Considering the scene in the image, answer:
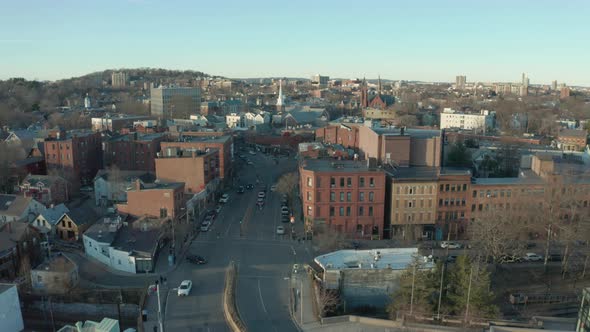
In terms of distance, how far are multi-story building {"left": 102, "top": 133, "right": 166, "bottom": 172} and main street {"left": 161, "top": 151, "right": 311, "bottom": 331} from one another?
46.2ft

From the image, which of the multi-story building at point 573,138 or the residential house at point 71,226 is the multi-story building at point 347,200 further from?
the multi-story building at point 573,138

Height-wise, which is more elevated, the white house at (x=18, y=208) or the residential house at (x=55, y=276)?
the white house at (x=18, y=208)

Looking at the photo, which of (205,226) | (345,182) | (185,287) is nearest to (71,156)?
(205,226)

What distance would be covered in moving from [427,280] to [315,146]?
98.4ft

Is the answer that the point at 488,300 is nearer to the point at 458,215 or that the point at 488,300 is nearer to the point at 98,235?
the point at 458,215

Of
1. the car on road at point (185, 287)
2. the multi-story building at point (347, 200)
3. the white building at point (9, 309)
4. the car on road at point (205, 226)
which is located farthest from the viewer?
the car on road at point (205, 226)

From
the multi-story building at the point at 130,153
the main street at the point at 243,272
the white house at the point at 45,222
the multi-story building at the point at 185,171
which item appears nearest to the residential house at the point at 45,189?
the white house at the point at 45,222

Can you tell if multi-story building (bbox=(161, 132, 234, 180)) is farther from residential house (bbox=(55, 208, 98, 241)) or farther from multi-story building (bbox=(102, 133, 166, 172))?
residential house (bbox=(55, 208, 98, 241))

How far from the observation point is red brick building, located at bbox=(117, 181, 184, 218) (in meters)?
36.8

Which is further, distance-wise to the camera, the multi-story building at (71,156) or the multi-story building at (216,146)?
the multi-story building at (71,156)

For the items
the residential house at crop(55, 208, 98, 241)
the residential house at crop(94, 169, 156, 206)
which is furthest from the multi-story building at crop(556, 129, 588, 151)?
the residential house at crop(55, 208, 98, 241)

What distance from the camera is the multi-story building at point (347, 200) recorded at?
36156 millimetres

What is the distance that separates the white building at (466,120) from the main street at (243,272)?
6673 centimetres

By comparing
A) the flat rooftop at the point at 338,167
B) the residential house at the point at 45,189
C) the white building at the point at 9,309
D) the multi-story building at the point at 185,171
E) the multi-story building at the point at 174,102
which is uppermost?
the multi-story building at the point at 174,102
